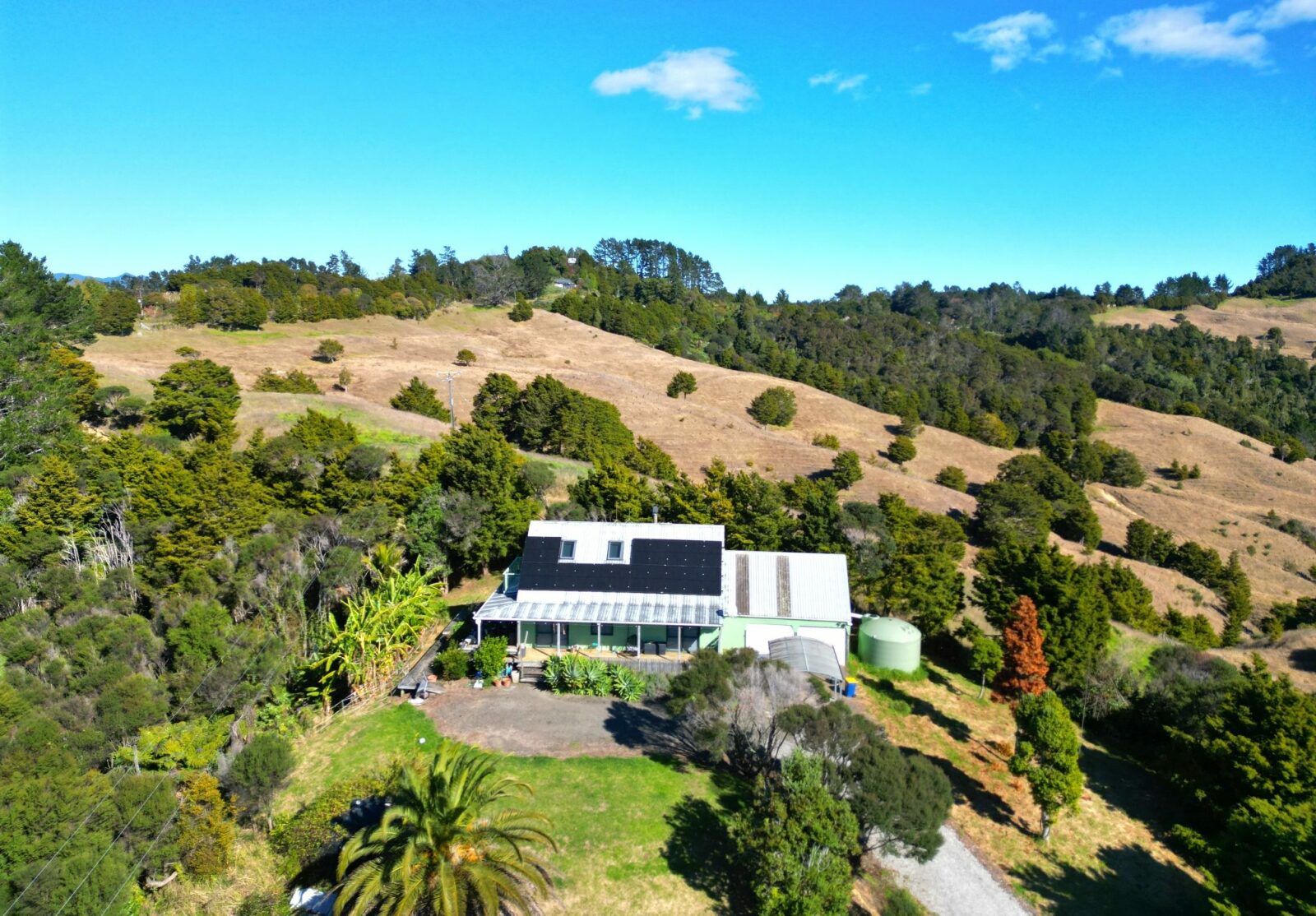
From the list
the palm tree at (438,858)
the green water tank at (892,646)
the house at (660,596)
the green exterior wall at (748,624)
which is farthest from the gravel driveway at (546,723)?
the green water tank at (892,646)

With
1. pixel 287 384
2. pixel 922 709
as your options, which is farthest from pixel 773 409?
pixel 922 709

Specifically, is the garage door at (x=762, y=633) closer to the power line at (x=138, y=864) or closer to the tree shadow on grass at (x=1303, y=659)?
the power line at (x=138, y=864)

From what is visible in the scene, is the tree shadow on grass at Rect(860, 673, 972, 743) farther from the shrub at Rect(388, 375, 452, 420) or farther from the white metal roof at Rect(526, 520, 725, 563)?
the shrub at Rect(388, 375, 452, 420)

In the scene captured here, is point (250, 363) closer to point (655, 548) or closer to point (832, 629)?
point (655, 548)

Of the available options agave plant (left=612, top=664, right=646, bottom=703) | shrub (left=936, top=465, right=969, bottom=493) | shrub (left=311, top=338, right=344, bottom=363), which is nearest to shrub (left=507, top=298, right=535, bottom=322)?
shrub (left=311, top=338, right=344, bottom=363)

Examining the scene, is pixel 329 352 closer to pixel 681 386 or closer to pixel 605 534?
pixel 681 386

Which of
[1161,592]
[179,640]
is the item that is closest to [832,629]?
[179,640]
